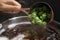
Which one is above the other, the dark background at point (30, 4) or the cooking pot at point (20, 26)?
the dark background at point (30, 4)

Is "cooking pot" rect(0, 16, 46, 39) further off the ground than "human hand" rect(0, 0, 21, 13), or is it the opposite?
"human hand" rect(0, 0, 21, 13)

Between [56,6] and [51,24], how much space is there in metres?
0.08

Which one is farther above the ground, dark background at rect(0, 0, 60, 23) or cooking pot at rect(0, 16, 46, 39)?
dark background at rect(0, 0, 60, 23)

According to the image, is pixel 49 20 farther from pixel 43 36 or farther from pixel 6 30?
pixel 6 30

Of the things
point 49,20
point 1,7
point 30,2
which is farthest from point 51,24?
point 1,7

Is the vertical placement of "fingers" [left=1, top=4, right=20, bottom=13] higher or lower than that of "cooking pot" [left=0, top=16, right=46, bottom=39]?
higher

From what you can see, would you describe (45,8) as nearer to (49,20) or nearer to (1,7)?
(49,20)

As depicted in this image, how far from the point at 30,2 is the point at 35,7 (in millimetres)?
32

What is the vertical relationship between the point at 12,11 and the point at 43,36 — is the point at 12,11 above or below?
above

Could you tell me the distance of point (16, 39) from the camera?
1.98ft

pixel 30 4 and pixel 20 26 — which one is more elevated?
pixel 30 4

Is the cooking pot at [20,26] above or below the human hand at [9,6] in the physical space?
below

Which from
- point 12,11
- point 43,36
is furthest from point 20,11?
point 43,36

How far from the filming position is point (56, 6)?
0.60 m
